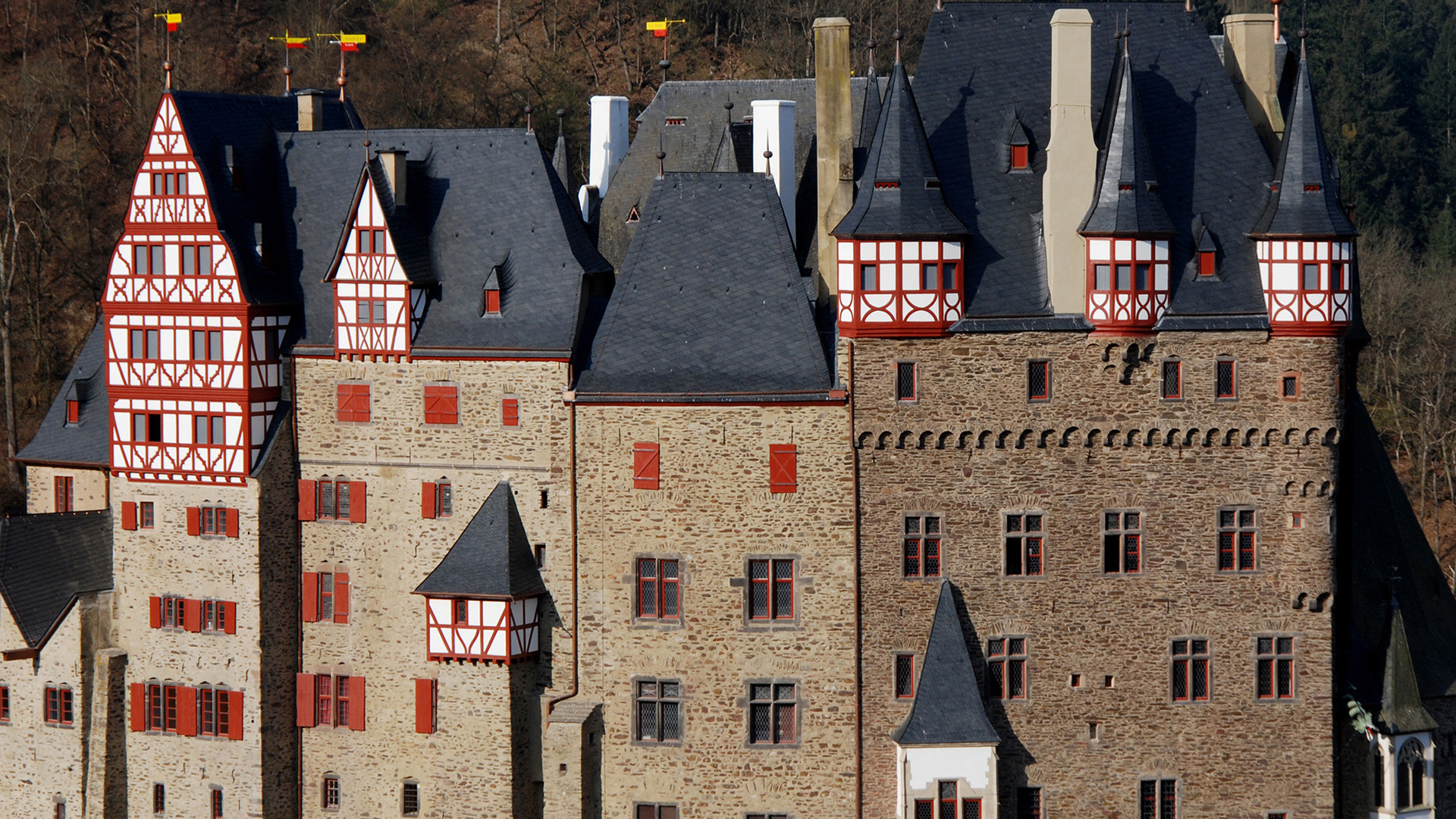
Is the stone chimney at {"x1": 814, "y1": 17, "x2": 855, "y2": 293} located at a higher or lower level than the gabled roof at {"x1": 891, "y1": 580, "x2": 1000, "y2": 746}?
higher

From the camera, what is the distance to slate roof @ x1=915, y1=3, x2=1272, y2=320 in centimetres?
3862

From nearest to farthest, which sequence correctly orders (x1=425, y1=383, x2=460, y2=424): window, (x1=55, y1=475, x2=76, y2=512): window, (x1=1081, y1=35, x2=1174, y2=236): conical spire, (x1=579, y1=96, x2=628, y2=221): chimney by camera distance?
(x1=1081, y1=35, x2=1174, y2=236): conical spire → (x1=425, y1=383, x2=460, y2=424): window → (x1=55, y1=475, x2=76, y2=512): window → (x1=579, y1=96, x2=628, y2=221): chimney

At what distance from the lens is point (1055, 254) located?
126ft

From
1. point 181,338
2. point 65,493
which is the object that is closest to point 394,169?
point 181,338

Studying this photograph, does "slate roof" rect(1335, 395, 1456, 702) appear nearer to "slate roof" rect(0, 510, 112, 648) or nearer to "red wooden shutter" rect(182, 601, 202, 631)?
"red wooden shutter" rect(182, 601, 202, 631)

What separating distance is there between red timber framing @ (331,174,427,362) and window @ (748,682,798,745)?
930 centimetres

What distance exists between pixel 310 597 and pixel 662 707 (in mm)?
7648

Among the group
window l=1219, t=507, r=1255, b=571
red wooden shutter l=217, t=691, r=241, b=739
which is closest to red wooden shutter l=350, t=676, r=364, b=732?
red wooden shutter l=217, t=691, r=241, b=739

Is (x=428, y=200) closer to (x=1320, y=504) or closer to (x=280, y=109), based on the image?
(x=280, y=109)

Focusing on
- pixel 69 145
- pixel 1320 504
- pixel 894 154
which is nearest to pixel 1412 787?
pixel 1320 504

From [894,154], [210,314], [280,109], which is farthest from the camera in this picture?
[280,109]

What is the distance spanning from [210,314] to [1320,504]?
70.1 feet

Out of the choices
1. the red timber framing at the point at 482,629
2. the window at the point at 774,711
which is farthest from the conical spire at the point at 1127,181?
the red timber framing at the point at 482,629

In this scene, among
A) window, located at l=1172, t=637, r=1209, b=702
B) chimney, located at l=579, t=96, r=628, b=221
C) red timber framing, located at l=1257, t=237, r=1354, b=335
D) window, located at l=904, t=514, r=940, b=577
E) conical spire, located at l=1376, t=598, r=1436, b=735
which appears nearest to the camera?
red timber framing, located at l=1257, t=237, r=1354, b=335
